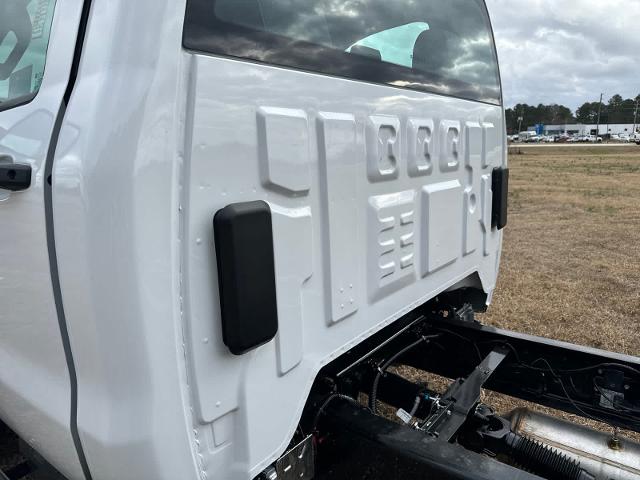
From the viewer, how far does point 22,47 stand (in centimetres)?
153

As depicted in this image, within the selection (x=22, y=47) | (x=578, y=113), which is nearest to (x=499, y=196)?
(x=22, y=47)

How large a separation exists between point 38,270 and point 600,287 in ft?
19.3

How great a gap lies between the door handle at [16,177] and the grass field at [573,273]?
3160mm

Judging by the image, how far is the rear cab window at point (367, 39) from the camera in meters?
1.35

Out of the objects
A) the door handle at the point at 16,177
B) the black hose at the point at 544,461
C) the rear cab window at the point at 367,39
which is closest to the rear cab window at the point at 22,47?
the door handle at the point at 16,177

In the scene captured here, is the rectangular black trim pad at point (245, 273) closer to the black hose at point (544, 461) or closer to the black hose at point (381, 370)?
the black hose at point (381, 370)

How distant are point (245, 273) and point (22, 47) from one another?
3.22ft

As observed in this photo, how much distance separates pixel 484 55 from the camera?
296 cm

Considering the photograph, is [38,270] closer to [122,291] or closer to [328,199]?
[122,291]

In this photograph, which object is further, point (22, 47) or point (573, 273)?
point (573, 273)

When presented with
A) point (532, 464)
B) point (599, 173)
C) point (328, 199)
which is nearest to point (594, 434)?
point (532, 464)

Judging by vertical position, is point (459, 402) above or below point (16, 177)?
below

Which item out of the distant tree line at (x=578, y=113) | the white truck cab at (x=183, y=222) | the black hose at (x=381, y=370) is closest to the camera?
the white truck cab at (x=183, y=222)

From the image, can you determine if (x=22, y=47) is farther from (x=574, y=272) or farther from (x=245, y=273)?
(x=574, y=272)
